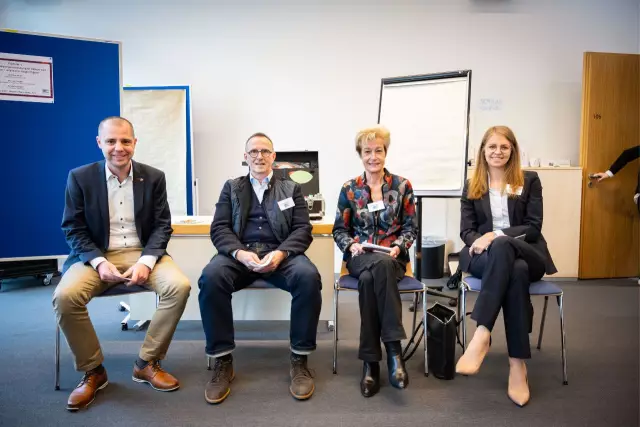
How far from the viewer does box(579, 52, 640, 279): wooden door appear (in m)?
3.99

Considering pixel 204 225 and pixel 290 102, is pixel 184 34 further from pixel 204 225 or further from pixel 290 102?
pixel 204 225

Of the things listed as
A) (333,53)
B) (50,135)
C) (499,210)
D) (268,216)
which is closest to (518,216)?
(499,210)

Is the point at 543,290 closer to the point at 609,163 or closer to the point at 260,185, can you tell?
the point at 260,185

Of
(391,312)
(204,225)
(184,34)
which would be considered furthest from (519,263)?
(184,34)

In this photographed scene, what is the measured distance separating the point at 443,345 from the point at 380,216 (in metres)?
0.72

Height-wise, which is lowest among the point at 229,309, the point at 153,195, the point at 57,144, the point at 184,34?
the point at 229,309

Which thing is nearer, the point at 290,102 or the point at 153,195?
the point at 153,195

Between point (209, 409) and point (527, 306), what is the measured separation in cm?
146

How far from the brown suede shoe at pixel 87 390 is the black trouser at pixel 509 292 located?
173cm

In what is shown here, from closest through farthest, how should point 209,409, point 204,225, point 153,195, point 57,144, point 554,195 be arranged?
point 209,409
point 153,195
point 204,225
point 57,144
point 554,195

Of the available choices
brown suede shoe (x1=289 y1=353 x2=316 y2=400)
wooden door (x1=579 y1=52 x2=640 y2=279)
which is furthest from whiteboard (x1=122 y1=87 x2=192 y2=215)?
wooden door (x1=579 y1=52 x2=640 y2=279)

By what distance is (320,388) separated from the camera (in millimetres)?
1995

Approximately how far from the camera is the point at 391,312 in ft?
6.41

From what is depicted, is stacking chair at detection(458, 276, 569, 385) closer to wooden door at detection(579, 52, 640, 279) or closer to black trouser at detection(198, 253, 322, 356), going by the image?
black trouser at detection(198, 253, 322, 356)
